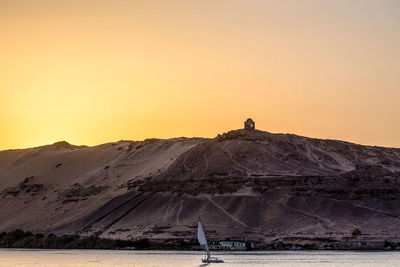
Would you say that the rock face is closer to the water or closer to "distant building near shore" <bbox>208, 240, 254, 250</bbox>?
"distant building near shore" <bbox>208, 240, 254, 250</bbox>

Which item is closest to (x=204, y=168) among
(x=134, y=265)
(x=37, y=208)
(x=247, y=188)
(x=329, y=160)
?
(x=247, y=188)

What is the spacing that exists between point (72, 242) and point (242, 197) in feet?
105

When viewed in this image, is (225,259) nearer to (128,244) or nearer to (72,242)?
(128,244)

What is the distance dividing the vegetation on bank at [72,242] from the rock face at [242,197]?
3.13 meters

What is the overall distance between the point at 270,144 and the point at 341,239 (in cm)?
4723

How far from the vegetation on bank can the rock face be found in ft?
10.3

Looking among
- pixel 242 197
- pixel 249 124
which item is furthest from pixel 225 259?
pixel 249 124

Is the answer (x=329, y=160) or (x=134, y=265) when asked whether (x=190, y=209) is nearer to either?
(x=329, y=160)

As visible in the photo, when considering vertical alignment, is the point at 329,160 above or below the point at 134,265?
above

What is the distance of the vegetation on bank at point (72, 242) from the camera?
14800 cm

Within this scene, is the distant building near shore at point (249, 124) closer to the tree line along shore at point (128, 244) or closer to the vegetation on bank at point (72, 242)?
the tree line along shore at point (128, 244)

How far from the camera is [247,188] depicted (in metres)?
168

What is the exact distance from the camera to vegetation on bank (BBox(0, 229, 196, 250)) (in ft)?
486

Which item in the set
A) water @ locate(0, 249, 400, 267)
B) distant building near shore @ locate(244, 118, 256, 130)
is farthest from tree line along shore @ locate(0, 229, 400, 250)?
distant building near shore @ locate(244, 118, 256, 130)
